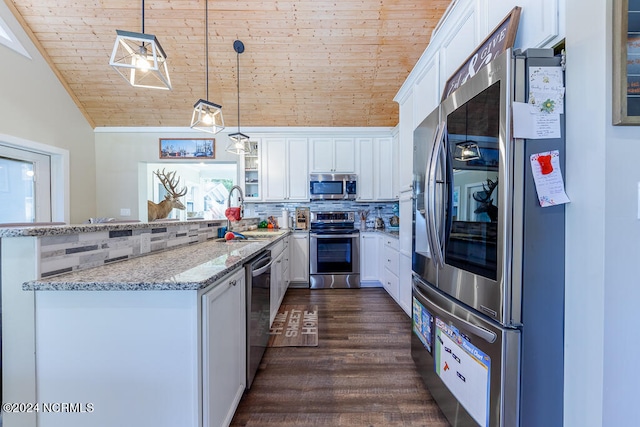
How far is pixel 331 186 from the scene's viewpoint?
4004 mm

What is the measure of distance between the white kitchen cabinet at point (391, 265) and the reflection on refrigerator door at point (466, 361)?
56.4 inches

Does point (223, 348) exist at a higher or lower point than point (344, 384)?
higher

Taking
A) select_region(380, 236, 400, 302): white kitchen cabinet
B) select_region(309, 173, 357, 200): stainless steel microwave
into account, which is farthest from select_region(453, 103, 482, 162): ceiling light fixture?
select_region(309, 173, 357, 200): stainless steel microwave

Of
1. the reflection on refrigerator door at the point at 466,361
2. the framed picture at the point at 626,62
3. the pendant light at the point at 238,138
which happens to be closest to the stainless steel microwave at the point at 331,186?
the pendant light at the point at 238,138

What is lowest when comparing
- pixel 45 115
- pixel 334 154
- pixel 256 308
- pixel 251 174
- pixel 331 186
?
pixel 256 308

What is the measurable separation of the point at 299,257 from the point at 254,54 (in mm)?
2853

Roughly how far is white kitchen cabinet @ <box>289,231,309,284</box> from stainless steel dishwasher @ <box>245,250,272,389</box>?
5.76ft

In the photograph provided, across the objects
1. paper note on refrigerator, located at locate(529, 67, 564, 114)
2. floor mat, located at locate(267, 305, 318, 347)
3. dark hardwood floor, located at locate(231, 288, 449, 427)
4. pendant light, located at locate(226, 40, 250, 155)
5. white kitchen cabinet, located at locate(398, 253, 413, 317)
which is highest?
pendant light, located at locate(226, 40, 250, 155)

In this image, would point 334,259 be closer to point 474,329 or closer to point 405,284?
point 405,284

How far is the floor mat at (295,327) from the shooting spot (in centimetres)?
222

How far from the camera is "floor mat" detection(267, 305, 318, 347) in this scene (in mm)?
2223

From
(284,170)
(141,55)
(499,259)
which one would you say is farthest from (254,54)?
(499,259)

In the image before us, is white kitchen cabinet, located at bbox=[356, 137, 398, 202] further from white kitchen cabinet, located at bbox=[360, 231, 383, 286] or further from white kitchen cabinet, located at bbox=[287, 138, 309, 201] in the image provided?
white kitchen cabinet, located at bbox=[287, 138, 309, 201]

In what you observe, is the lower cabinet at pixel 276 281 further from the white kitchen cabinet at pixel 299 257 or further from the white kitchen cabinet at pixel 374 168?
the white kitchen cabinet at pixel 374 168
